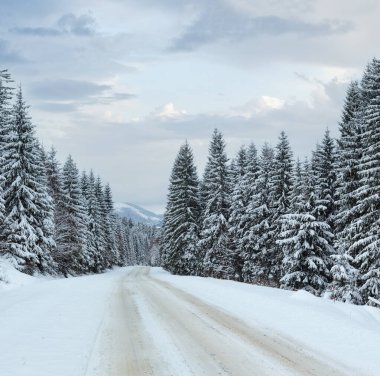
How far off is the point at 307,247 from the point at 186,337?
2000 cm

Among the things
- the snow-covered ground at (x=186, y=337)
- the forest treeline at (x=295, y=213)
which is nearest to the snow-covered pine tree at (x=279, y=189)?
the forest treeline at (x=295, y=213)

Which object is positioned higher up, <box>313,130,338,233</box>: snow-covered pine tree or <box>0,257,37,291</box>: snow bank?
<box>313,130,338,233</box>: snow-covered pine tree

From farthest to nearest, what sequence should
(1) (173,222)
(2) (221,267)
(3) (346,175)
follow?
(1) (173,222)
(2) (221,267)
(3) (346,175)

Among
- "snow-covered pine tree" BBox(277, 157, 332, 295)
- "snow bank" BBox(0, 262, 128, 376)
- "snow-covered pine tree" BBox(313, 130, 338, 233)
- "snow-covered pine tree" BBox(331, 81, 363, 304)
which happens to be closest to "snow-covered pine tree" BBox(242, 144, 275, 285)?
"snow-covered pine tree" BBox(313, 130, 338, 233)

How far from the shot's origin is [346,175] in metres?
28.7

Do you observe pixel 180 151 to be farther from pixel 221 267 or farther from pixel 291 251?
pixel 291 251

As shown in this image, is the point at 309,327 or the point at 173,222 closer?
the point at 309,327

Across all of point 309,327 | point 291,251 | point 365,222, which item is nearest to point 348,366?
point 309,327

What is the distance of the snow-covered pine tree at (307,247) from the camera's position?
2794cm

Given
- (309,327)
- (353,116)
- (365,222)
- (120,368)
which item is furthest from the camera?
(353,116)

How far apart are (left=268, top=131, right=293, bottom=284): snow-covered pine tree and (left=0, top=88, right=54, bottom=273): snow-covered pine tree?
1754 centimetres

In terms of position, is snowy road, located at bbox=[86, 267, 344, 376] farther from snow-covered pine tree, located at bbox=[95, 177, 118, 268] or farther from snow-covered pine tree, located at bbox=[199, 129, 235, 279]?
snow-covered pine tree, located at bbox=[95, 177, 118, 268]

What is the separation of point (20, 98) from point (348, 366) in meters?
30.0

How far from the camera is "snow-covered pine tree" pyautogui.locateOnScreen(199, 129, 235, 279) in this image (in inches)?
1594
